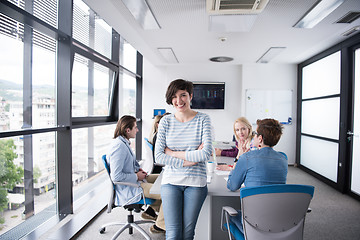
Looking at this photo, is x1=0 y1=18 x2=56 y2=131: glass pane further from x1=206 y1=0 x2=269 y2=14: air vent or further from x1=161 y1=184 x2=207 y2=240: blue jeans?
x1=206 y1=0 x2=269 y2=14: air vent

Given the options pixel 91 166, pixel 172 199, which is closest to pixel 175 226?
pixel 172 199

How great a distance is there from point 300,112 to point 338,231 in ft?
12.0

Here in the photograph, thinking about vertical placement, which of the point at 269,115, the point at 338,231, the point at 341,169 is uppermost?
the point at 269,115

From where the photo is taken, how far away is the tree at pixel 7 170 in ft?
6.87

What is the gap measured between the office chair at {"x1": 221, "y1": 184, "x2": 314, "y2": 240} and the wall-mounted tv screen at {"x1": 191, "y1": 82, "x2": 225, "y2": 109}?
4.75 metres

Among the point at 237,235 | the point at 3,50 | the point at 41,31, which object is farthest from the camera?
the point at 41,31

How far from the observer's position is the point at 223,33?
3699mm

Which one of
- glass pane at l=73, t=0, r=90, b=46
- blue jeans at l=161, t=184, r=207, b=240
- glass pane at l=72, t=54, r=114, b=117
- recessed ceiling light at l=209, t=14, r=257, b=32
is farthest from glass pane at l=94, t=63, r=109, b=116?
blue jeans at l=161, t=184, r=207, b=240

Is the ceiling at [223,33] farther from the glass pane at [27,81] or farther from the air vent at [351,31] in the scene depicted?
the glass pane at [27,81]

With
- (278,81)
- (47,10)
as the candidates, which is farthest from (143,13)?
(278,81)

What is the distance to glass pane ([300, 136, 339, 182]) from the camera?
4297 mm

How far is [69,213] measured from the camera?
2.85 m

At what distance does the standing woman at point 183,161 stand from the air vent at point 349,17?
2824 millimetres

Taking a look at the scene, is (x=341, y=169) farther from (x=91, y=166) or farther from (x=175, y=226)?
(x=91, y=166)
